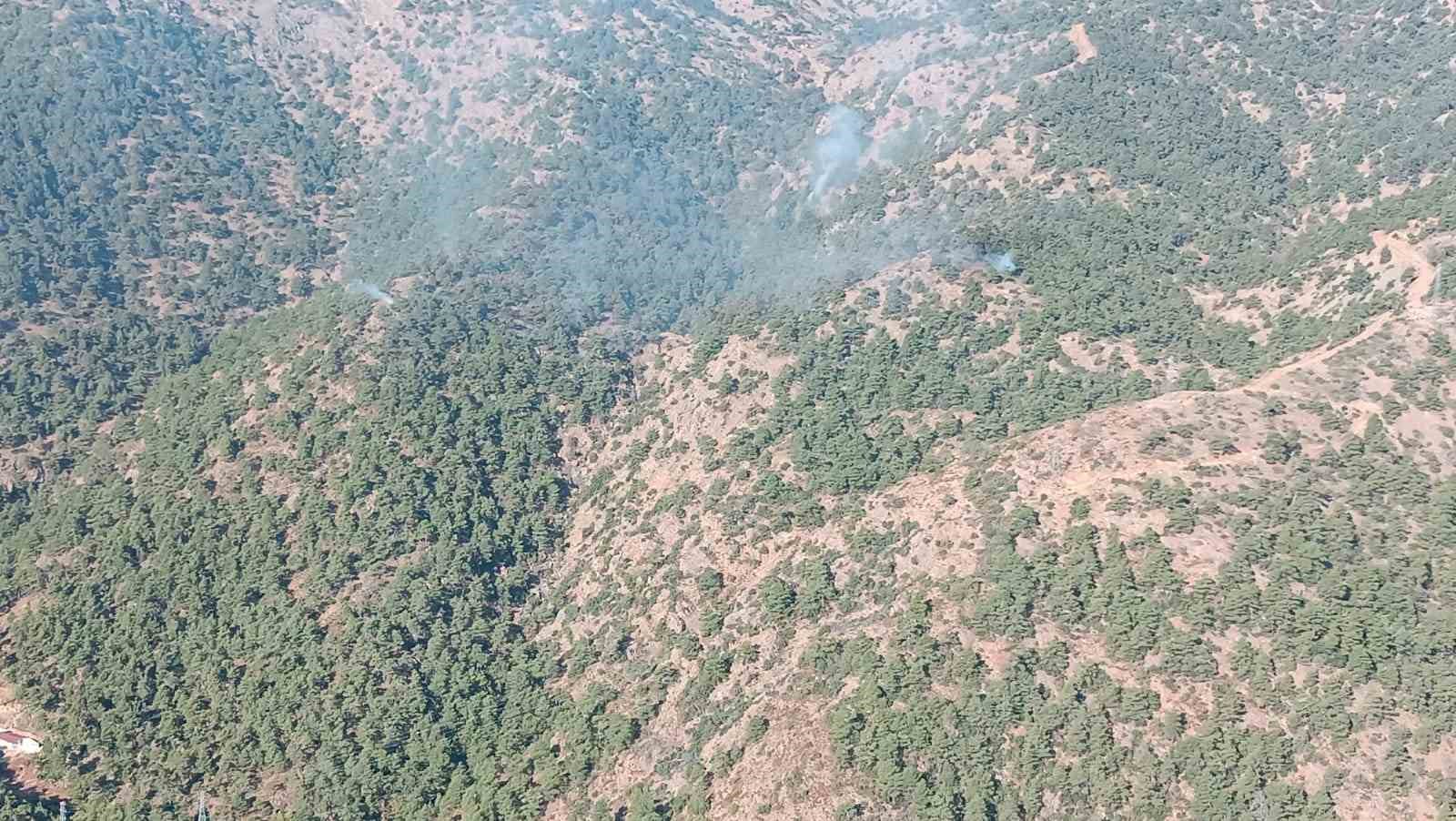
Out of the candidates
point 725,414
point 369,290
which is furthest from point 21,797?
point 725,414

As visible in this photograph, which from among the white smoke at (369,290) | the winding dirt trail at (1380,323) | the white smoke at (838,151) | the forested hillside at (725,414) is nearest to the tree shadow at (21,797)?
the forested hillside at (725,414)

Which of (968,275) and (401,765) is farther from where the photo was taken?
(968,275)

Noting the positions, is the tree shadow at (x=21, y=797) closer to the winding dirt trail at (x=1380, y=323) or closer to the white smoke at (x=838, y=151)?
the winding dirt trail at (x=1380, y=323)

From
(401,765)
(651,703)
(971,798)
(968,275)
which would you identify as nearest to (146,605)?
(401,765)

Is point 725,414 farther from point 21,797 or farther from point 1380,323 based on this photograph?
point 21,797

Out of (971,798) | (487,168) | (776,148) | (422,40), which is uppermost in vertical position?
(422,40)

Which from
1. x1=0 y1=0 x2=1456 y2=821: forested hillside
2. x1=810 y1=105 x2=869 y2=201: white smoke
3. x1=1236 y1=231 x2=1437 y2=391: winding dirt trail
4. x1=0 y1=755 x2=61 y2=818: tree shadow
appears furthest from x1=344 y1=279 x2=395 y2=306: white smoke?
x1=1236 y1=231 x2=1437 y2=391: winding dirt trail

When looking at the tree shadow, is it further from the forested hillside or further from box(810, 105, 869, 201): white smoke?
box(810, 105, 869, 201): white smoke

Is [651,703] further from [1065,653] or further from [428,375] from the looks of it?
[428,375]
